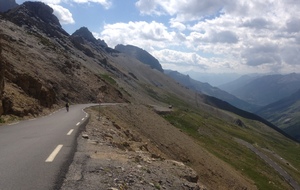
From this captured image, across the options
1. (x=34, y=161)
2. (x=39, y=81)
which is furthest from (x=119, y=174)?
(x=39, y=81)

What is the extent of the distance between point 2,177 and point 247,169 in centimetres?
5426

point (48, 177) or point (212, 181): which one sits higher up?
point (48, 177)

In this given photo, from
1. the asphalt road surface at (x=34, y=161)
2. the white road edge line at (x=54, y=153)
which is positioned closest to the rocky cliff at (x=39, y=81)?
the asphalt road surface at (x=34, y=161)

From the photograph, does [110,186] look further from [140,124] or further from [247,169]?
A: [247,169]

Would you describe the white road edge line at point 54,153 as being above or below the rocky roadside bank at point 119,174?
below

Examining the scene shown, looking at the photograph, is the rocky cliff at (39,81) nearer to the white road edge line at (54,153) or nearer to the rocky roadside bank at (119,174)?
the white road edge line at (54,153)

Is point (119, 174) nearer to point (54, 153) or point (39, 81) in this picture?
point (54, 153)

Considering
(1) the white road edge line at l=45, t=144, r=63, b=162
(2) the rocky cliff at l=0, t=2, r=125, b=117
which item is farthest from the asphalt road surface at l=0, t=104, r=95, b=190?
(2) the rocky cliff at l=0, t=2, r=125, b=117

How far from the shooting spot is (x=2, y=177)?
951 cm

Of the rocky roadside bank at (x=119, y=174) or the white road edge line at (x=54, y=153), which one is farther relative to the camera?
the white road edge line at (x=54, y=153)

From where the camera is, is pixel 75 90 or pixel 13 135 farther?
pixel 75 90

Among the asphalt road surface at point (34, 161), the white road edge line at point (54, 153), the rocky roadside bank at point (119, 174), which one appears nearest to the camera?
the asphalt road surface at point (34, 161)

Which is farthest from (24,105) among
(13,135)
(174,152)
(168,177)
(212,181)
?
(168,177)

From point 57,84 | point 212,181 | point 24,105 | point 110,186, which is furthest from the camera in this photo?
point 57,84
